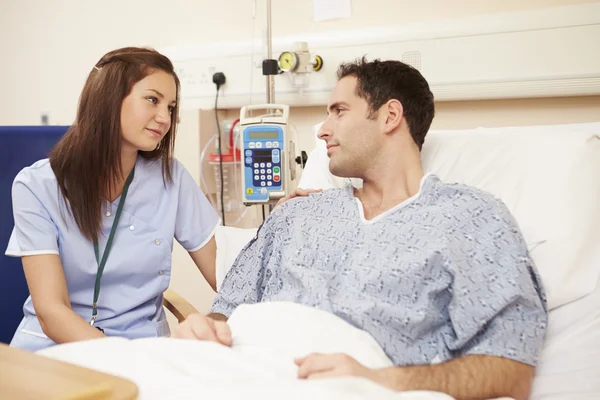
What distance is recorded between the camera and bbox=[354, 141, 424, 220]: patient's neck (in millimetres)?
1683

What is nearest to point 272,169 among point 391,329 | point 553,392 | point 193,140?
point 193,140

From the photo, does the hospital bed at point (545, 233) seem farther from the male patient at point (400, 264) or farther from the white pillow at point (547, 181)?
the male patient at point (400, 264)

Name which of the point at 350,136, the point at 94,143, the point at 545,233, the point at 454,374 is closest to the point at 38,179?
the point at 94,143

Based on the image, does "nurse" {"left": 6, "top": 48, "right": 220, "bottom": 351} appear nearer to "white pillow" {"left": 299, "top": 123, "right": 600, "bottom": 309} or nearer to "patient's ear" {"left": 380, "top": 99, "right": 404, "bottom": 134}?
"patient's ear" {"left": 380, "top": 99, "right": 404, "bottom": 134}

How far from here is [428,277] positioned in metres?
1.42

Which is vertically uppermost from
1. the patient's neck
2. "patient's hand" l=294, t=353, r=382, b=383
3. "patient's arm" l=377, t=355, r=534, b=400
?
the patient's neck

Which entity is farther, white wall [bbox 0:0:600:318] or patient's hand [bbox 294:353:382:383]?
white wall [bbox 0:0:600:318]

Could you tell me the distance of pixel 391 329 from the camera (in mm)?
1405

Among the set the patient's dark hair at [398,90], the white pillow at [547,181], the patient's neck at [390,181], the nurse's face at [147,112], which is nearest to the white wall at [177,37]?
the white pillow at [547,181]

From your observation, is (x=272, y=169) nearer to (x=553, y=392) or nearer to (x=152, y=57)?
(x=152, y=57)

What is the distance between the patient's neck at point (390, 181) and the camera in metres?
1.68

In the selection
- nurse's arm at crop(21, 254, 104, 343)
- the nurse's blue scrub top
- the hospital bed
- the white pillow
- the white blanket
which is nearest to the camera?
the white blanket

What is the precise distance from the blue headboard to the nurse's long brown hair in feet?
0.88

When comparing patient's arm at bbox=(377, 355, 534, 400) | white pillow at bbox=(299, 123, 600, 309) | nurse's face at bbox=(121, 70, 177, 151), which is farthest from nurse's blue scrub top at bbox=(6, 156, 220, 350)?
patient's arm at bbox=(377, 355, 534, 400)
